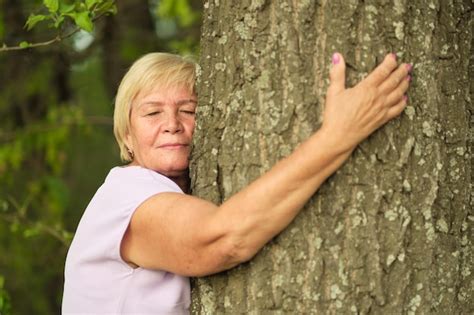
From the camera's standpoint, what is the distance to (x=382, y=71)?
2543 mm

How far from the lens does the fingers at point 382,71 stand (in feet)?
8.31

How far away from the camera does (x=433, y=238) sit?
2.65m

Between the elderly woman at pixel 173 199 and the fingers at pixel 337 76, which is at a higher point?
the fingers at pixel 337 76

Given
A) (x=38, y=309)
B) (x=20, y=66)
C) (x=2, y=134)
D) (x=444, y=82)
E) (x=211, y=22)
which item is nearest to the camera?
(x=444, y=82)

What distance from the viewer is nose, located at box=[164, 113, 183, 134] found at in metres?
3.15

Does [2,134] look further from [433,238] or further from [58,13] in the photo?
[433,238]

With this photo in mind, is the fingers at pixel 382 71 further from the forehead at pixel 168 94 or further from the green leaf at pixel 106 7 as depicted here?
the green leaf at pixel 106 7

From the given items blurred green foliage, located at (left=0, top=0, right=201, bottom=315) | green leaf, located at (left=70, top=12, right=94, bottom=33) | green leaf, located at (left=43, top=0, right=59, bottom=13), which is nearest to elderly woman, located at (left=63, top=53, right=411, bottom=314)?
green leaf, located at (left=70, top=12, right=94, bottom=33)

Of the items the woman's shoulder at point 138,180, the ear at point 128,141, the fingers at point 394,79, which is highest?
the fingers at point 394,79

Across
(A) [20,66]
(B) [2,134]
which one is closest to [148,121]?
(B) [2,134]

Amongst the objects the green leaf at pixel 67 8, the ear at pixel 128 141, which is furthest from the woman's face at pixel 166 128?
the green leaf at pixel 67 8

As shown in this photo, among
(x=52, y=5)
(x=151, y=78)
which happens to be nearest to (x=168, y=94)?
(x=151, y=78)

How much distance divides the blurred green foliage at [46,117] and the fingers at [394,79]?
9.78ft

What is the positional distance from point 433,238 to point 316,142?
0.50 meters
